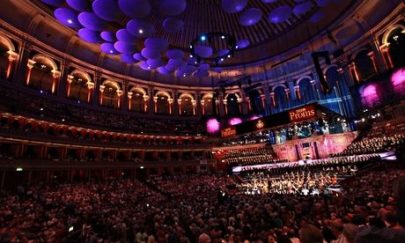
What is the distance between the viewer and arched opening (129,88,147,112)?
38.8m

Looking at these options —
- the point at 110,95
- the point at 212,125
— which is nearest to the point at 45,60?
the point at 110,95

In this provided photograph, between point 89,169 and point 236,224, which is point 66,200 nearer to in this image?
point 89,169

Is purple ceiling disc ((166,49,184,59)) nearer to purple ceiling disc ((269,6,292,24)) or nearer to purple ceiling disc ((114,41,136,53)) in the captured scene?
purple ceiling disc ((114,41,136,53))

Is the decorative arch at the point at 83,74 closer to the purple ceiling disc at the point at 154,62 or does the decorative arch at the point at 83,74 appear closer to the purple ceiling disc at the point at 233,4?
the purple ceiling disc at the point at 154,62

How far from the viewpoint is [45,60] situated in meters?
28.0

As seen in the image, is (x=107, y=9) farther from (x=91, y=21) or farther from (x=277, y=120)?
(x=277, y=120)

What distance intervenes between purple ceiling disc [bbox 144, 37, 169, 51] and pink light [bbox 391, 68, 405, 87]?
23.7m

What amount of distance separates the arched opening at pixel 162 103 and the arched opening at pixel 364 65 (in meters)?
28.3

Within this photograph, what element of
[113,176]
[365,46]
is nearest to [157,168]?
[113,176]

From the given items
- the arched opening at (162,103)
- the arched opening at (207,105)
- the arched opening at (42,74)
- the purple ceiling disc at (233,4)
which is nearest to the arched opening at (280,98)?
the arched opening at (207,105)

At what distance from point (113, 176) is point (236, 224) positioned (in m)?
25.4

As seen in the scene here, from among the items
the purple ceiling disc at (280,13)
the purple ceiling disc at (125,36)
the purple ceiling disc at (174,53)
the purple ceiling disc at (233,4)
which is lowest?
the purple ceiling disc at (125,36)

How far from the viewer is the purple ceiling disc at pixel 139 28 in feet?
42.7

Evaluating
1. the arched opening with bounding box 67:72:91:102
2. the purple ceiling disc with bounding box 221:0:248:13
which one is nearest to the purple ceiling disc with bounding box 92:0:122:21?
the purple ceiling disc with bounding box 221:0:248:13
